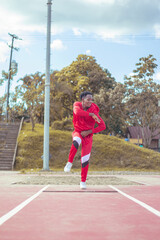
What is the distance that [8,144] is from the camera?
25.7 metres

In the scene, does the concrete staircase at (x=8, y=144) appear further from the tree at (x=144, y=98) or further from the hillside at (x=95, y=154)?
the tree at (x=144, y=98)

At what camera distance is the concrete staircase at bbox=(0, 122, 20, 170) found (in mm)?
22642

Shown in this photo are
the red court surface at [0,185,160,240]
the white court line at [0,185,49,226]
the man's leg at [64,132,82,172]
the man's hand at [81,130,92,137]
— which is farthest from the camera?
the man's hand at [81,130,92,137]

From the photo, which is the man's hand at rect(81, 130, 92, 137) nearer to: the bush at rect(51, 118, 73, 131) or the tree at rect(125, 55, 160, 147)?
the bush at rect(51, 118, 73, 131)

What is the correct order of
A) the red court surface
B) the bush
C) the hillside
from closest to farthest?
the red court surface < the hillside < the bush

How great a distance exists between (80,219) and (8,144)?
22.0 metres

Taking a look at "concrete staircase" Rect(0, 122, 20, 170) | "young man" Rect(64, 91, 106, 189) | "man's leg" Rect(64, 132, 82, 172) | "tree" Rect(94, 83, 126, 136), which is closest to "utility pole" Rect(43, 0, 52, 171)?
"concrete staircase" Rect(0, 122, 20, 170)

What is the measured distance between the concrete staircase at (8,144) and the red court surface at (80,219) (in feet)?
54.0

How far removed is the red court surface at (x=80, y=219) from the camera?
3.53m

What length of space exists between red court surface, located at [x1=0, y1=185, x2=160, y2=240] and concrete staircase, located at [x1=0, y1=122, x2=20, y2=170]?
648 inches

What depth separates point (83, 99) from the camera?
28.4ft

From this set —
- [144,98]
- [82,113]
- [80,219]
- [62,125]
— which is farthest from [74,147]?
[144,98]

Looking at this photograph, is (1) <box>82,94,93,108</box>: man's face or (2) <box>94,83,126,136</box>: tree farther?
(2) <box>94,83,126,136</box>: tree

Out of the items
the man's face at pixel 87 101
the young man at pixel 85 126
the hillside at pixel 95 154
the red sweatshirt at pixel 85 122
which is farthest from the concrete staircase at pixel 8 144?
the man's face at pixel 87 101
